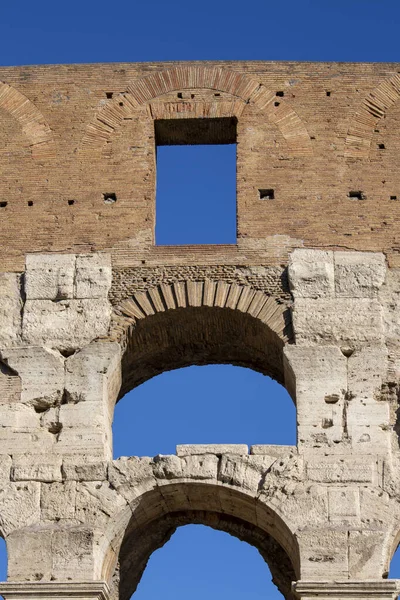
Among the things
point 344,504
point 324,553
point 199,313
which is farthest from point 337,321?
point 324,553

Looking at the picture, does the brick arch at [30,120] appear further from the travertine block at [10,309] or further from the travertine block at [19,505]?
the travertine block at [19,505]

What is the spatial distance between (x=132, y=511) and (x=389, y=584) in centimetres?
256

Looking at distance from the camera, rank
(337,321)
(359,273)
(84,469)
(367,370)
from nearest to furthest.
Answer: (84,469) → (367,370) → (337,321) → (359,273)

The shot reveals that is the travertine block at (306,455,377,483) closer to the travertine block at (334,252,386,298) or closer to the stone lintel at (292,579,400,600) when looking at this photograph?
the stone lintel at (292,579,400,600)

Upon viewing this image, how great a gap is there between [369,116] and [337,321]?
2617 mm

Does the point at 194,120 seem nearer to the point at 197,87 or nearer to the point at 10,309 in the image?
the point at 197,87

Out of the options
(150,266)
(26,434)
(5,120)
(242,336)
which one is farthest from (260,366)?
(5,120)

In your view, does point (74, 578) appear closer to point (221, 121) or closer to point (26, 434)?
point (26, 434)

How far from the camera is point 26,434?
48.5 ft

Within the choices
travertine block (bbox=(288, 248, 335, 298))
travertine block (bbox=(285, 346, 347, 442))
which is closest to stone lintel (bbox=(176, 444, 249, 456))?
travertine block (bbox=(285, 346, 347, 442))

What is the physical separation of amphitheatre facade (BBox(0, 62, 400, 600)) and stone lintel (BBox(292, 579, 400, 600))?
0.6 inches

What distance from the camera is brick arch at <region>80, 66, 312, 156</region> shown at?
16344mm

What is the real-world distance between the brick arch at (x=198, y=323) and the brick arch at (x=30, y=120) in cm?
217

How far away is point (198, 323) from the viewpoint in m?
15.6
